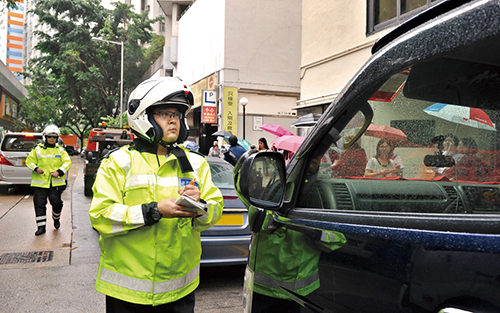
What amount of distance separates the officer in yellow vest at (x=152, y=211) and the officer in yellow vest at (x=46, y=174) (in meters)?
5.83

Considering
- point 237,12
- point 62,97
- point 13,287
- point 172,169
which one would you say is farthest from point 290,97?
point 62,97

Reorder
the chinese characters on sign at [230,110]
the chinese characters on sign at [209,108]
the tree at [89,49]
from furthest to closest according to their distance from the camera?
the tree at [89,49]
the chinese characters on sign at [209,108]
the chinese characters on sign at [230,110]

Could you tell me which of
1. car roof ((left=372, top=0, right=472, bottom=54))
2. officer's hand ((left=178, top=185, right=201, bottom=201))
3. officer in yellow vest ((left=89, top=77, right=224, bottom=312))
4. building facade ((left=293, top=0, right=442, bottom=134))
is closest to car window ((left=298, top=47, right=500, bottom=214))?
car roof ((left=372, top=0, right=472, bottom=54))

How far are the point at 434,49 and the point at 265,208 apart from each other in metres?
0.93

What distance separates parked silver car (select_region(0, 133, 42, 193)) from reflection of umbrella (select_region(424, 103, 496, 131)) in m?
13.0

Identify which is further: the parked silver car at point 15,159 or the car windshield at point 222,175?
the parked silver car at point 15,159

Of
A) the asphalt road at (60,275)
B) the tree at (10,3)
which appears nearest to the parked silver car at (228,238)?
the asphalt road at (60,275)

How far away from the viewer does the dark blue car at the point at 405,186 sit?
1.06 meters

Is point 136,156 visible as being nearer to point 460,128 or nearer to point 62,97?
point 460,128

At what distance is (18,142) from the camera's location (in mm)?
12977

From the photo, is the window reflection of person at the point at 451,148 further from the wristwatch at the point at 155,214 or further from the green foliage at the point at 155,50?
the green foliage at the point at 155,50

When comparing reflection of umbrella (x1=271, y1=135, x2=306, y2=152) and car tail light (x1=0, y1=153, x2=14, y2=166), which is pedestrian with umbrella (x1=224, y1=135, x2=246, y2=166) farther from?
car tail light (x1=0, y1=153, x2=14, y2=166)

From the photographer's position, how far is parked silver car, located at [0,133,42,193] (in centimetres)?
1265

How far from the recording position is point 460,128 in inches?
50.3
